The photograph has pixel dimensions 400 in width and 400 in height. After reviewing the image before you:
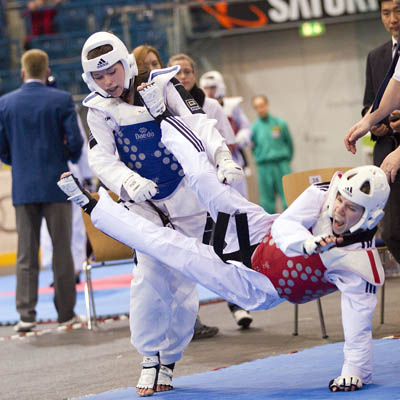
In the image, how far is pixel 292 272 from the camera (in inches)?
139

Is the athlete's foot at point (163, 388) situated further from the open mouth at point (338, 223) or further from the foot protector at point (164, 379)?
the open mouth at point (338, 223)

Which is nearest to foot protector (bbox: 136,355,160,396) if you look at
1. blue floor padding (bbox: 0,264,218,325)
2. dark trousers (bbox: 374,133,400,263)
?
dark trousers (bbox: 374,133,400,263)

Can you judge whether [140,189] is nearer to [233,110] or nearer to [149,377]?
[149,377]

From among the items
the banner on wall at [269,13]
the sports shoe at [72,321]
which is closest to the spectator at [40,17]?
the banner on wall at [269,13]

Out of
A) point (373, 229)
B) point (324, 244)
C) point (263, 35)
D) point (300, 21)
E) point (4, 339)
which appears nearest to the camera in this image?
point (324, 244)

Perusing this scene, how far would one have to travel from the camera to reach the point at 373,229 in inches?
134

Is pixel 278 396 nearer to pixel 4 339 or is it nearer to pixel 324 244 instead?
pixel 324 244

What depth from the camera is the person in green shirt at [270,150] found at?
12141 millimetres

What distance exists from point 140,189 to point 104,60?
0.68 m

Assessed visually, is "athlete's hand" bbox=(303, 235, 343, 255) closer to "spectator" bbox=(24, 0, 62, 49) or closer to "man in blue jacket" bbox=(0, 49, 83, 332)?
"man in blue jacket" bbox=(0, 49, 83, 332)

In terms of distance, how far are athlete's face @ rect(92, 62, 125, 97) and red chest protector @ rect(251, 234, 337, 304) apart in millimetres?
1095

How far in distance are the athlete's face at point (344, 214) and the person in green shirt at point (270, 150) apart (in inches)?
342

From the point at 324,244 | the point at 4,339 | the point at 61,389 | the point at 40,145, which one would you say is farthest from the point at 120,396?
the point at 40,145

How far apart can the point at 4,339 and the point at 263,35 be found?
957 cm
